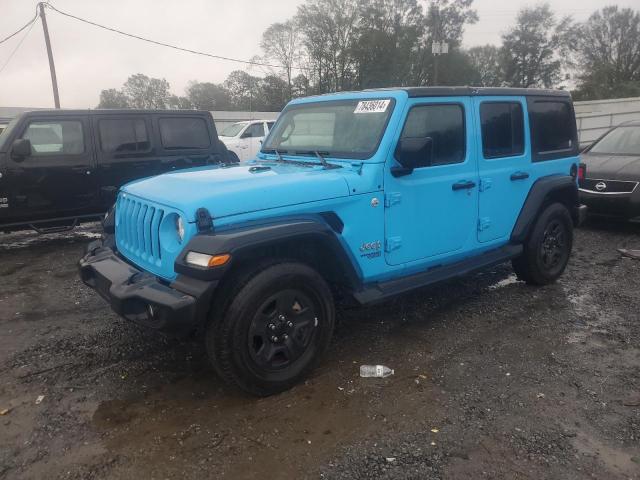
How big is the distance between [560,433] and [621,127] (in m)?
7.54

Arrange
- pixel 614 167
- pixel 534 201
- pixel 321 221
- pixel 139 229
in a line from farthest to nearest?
pixel 614 167
pixel 534 201
pixel 139 229
pixel 321 221

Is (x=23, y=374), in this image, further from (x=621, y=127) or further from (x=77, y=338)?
(x=621, y=127)

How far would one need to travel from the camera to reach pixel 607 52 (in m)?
50.0

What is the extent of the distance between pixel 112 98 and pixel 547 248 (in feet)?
165

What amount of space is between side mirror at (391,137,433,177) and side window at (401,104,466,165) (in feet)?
0.72

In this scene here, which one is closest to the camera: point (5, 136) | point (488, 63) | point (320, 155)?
point (320, 155)

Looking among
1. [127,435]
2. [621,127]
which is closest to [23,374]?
[127,435]

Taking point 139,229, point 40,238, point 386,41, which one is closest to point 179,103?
point 386,41

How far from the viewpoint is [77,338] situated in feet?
13.1

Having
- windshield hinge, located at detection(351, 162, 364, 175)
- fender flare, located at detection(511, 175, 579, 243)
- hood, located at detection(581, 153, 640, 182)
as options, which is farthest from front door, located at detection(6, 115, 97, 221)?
hood, located at detection(581, 153, 640, 182)

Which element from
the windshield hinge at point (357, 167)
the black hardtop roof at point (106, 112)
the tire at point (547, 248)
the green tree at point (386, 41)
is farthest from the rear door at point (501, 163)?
the green tree at point (386, 41)

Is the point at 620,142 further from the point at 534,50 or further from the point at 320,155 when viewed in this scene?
the point at 534,50

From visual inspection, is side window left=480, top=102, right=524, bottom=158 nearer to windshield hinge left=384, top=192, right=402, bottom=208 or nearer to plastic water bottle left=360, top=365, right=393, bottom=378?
windshield hinge left=384, top=192, right=402, bottom=208

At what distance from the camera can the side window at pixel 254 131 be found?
13805 millimetres
